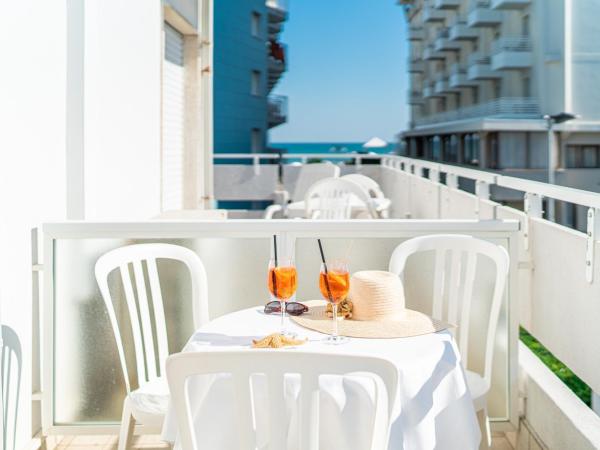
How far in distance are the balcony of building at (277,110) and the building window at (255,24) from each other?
119 inches

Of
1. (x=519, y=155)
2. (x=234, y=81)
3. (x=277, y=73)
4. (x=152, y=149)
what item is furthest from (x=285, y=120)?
(x=152, y=149)

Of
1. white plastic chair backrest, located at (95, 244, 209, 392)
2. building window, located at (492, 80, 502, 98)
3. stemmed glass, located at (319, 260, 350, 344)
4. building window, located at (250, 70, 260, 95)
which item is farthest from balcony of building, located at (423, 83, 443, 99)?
stemmed glass, located at (319, 260, 350, 344)

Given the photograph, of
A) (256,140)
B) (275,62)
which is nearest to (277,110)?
(275,62)

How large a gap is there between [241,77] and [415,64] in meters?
21.7

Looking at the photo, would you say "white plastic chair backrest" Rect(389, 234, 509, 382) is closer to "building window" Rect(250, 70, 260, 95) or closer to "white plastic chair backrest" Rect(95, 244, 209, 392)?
"white plastic chair backrest" Rect(95, 244, 209, 392)

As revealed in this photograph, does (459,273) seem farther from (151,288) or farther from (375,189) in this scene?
(375,189)

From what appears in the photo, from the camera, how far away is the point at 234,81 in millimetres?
25094

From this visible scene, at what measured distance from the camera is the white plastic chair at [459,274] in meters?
2.69

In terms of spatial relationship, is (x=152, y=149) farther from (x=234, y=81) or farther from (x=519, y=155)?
(x=519, y=155)

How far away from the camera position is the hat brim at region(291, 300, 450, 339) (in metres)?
2.10

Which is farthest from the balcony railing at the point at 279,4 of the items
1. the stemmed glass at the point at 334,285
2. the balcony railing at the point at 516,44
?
the stemmed glass at the point at 334,285

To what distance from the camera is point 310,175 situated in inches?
466

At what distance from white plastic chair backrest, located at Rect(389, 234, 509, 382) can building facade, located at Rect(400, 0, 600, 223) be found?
20.7 m

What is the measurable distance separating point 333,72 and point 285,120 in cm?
3029
